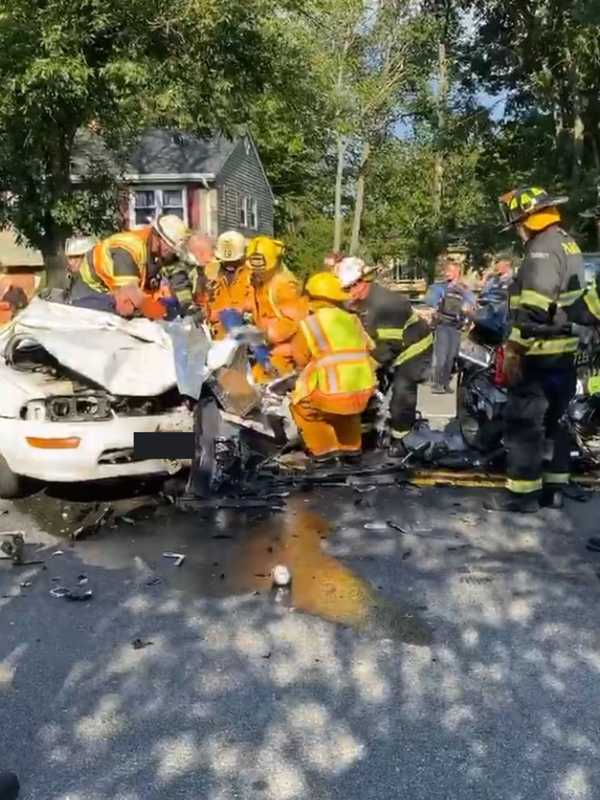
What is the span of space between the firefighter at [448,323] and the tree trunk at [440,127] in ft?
59.8

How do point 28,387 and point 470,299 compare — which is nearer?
point 28,387

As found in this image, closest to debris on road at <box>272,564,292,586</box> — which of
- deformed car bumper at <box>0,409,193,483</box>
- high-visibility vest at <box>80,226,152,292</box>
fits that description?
deformed car bumper at <box>0,409,193,483</box>

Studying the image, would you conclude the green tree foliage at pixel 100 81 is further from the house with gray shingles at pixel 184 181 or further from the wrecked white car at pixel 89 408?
the wrecked white car at pixel 89 408

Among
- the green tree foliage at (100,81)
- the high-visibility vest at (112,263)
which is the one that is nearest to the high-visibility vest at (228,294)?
the high-visibility vest at (112,263)

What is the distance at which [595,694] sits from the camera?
12.9 feet

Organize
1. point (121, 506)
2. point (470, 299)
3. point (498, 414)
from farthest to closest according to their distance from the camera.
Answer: point (470, 299)
point (498, 414)
point (121, 506)

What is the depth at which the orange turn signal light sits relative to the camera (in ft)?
20.8

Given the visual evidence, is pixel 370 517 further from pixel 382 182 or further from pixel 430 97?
pixel 382 182

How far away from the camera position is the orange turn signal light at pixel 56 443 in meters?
6.33

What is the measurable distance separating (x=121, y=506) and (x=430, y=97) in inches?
1397

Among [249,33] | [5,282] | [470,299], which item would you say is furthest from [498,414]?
[249,33]

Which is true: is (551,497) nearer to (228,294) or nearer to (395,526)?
(395,526)

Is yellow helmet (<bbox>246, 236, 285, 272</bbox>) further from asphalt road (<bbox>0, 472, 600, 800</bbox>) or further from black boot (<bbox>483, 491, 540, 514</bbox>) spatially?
black boot (<bbox>483, 491, 540, 514</bbox>)

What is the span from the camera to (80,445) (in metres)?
6.34
